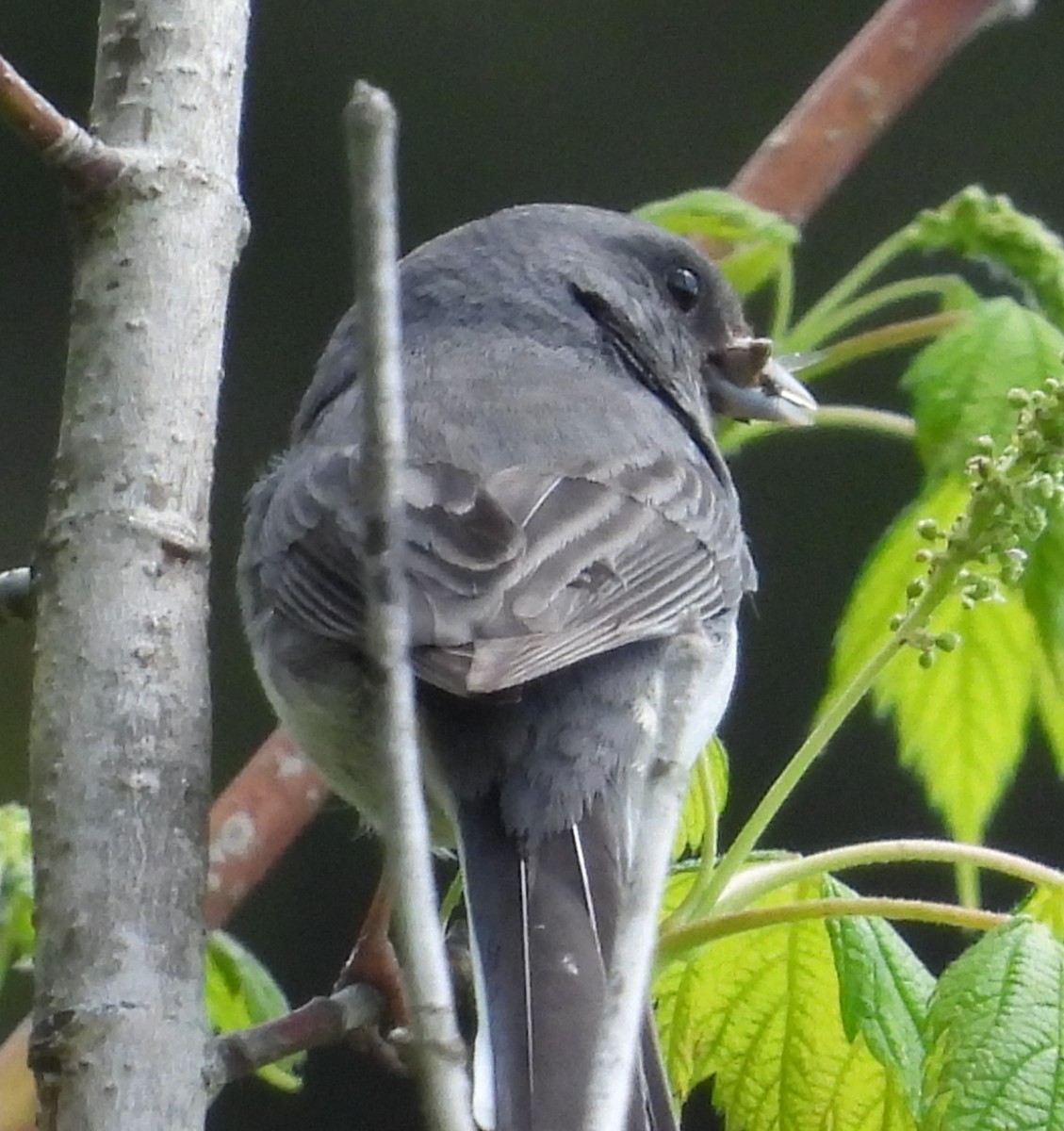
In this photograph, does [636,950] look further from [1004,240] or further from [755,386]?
[755,386]

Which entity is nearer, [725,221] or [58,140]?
[58,140]

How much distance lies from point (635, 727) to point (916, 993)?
25cm

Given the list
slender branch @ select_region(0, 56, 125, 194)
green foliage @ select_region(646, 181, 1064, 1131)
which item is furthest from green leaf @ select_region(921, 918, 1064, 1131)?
slender branch @ select_region(0, 56, 125, 194)

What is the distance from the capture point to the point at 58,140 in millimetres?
1026

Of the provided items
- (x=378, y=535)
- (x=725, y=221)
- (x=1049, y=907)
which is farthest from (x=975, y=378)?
(x=378, y=535)

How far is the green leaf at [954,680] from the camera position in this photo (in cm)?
123

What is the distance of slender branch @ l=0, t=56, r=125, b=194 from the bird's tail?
396 millimetres

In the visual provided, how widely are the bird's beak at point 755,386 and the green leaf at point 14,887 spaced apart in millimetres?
668

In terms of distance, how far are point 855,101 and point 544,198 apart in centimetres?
193

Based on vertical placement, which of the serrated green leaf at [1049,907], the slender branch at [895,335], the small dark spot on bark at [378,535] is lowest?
the serrated green leaf at [1049,907]

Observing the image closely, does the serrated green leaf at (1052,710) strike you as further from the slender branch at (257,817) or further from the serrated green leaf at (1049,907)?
the slender branch at (257,817)

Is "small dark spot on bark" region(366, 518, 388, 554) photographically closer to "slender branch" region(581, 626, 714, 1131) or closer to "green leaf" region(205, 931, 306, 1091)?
"slender branch" region(581, 626, 714, 1131)

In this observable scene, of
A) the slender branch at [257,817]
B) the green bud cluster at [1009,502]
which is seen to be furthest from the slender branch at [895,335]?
the slender branch at [257,817]

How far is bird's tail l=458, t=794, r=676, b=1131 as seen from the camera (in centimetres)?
91
